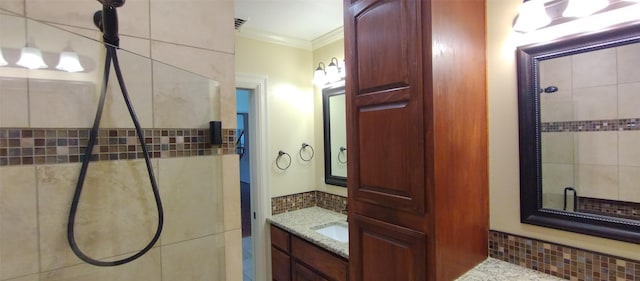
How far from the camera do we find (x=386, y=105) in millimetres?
1453

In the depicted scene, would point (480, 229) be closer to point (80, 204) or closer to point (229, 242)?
point (229, 242)

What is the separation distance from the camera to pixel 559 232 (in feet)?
4.57

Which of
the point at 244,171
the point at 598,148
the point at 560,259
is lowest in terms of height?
the point at 244,171

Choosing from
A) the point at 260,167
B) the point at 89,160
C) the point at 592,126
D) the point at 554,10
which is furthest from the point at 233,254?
the point at 554,10

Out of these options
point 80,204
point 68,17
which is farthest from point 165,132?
point 68,17

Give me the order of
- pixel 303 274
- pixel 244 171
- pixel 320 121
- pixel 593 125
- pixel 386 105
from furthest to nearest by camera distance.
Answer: pixel 244 171 < pixel 320 121 < pixel 303 274 < pixel 386 105 < pixel 593 125

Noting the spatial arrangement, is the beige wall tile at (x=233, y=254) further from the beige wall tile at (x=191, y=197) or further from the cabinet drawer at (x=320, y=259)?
the cabinet drawer at (x=320, y=259)

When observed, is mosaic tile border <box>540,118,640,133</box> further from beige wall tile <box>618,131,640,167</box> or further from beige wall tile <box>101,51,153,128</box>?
beige wall tile <box>101,51,153,128</box>

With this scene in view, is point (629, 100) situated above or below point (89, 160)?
above

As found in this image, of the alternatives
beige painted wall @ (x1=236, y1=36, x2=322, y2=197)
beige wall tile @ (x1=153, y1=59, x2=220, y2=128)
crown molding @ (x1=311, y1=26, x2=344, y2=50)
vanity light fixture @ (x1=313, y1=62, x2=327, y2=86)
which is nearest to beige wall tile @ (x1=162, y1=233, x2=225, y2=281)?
beige wall tile @ (x1=153, y1=59, x2=220, y2=128)

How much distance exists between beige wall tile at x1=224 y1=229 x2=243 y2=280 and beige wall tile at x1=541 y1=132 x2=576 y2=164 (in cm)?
152

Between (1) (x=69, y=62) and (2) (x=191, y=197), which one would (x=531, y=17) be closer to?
(2) (x=191, y=197)

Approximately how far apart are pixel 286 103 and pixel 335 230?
1273 millimetres

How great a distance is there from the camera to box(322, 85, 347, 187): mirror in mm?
2701
